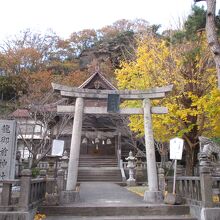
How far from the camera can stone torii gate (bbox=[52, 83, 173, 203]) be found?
37.4ft

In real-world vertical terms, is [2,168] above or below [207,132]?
below

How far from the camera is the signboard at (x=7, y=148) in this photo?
1090cm

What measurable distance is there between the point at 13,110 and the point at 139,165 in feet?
54.3

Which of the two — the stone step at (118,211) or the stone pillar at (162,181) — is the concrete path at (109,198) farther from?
the stone pillar at (162,181)

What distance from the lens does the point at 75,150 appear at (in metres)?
11.6

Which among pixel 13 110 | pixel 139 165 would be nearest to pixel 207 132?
pixel 139 165

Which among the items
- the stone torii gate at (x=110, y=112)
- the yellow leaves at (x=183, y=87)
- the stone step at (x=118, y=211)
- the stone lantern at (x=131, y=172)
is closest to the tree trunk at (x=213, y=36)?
the yellow leaves at (x=183, y=87)

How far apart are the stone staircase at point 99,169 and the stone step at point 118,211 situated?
1436 cm

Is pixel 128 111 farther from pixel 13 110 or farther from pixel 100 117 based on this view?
pixel 13 110

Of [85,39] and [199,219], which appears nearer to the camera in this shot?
[199,219]

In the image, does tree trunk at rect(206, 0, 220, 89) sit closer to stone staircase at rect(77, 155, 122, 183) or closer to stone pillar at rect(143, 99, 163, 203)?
stone pillar at rect(143, 99, 163, 203)

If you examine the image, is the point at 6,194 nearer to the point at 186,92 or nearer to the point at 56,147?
the point at 56,147

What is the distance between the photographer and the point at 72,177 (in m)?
11.3

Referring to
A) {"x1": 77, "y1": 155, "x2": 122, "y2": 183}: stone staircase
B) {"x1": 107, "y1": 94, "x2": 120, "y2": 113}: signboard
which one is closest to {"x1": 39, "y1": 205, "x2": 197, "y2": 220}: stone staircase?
{"x1": 107, "y1": 94, "x2": 120, "y2": 113}: signboard
